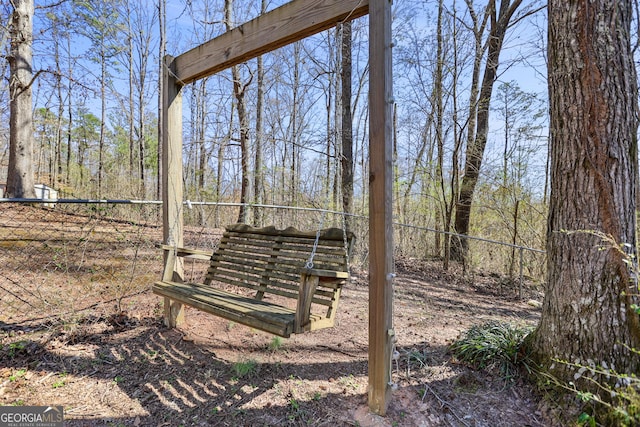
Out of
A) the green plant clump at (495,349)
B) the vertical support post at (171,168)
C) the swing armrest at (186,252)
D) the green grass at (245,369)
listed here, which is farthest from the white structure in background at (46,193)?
the green plant clump at (495,349)

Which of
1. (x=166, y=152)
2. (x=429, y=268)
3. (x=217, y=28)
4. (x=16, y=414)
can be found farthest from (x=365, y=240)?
(x=217, y=28)

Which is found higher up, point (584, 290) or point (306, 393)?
point (584, 290)

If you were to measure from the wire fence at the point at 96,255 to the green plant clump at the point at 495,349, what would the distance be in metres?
1.28

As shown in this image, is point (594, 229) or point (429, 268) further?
point (429, 268)

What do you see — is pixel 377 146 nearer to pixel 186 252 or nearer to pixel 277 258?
pixel 277 258

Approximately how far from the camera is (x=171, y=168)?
2895mm

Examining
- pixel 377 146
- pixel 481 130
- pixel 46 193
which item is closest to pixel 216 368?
pixel 377 146

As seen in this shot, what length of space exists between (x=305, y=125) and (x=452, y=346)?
965cm

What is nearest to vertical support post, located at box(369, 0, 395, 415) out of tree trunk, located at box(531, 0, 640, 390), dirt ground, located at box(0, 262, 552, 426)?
dirt ground, located at box(0, 262, 552, 426)

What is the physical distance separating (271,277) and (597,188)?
7.23ft

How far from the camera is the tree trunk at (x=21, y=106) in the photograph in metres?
6.57

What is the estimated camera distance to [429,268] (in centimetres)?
598

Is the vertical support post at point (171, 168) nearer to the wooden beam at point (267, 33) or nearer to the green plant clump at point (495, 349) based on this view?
the wooden beam at point (267, 33)

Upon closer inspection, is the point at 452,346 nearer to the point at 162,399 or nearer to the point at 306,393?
the point at 306,393
